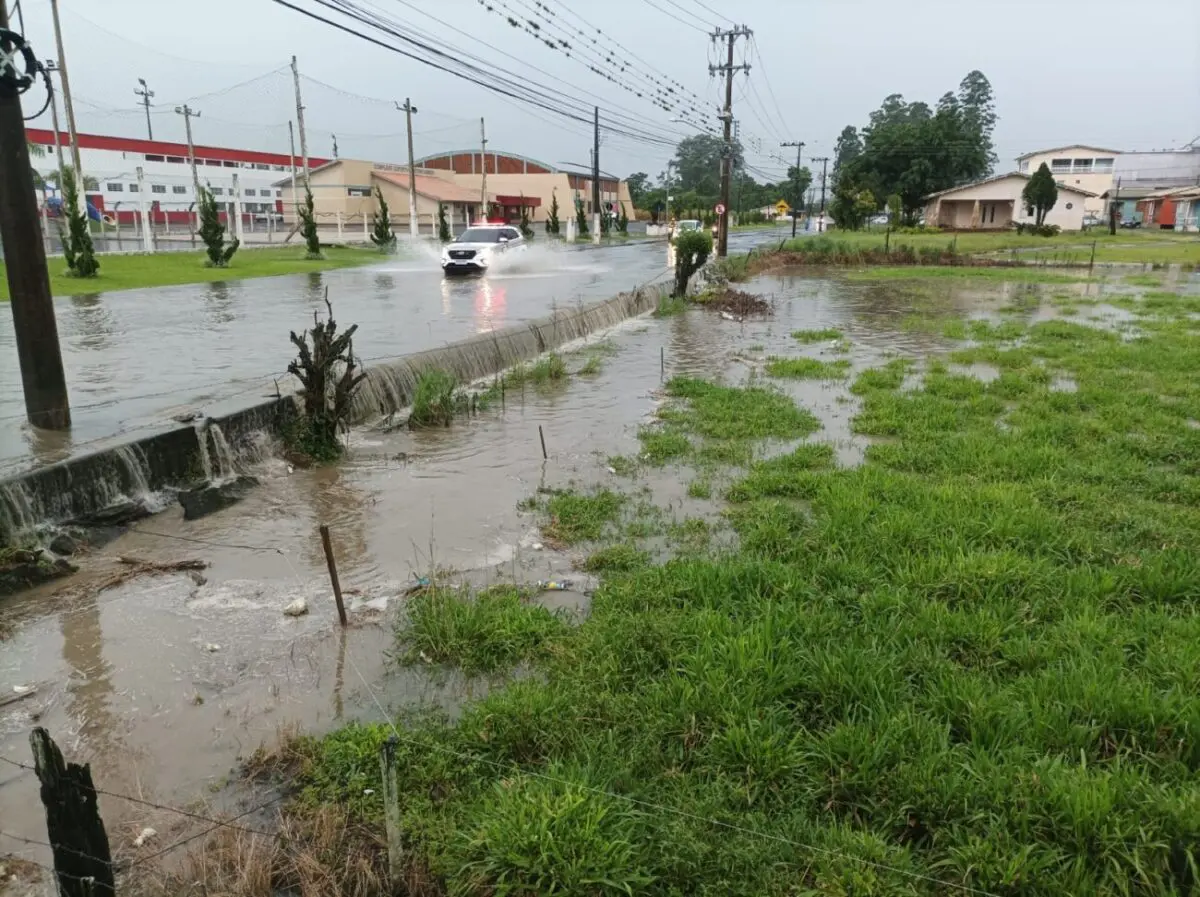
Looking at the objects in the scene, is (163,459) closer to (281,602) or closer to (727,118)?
(281,602)

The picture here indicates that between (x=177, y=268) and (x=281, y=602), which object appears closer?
(x=281, y=602)

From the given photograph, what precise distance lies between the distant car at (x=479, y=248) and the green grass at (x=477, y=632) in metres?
25.2

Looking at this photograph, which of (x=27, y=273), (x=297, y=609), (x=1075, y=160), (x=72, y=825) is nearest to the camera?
(x=72, y=825)

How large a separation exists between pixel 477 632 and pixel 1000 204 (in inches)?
2670

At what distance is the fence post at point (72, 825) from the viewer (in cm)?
247


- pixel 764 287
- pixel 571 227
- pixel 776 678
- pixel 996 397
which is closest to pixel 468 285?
pixel 764 287

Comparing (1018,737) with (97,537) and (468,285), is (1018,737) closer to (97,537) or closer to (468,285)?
(97,537)

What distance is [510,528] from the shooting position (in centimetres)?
665

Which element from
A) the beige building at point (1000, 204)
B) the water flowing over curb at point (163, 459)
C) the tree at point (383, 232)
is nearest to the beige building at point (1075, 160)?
the beige building at point (1000, 204)

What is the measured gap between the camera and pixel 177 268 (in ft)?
91.5

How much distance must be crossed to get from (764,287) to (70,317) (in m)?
19.7

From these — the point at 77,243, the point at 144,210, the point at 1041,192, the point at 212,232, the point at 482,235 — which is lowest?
the point at 77,243

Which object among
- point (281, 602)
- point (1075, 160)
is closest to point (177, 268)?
point (281, 602)

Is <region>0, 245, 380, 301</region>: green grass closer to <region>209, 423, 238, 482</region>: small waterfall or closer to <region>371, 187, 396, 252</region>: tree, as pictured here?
<region>371, 187, 396, 252</region>: tree
